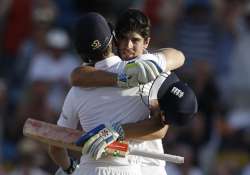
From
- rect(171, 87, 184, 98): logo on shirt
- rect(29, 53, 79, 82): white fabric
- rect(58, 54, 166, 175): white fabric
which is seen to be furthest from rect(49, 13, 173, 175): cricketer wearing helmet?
rect(29, 53, 79, 82): white fabric

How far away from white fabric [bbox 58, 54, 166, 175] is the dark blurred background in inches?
145

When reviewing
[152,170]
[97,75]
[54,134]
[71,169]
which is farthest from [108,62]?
[71,169]

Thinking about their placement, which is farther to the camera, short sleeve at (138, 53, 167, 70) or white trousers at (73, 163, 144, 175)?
white trousers at (73, 163, 144, 175)

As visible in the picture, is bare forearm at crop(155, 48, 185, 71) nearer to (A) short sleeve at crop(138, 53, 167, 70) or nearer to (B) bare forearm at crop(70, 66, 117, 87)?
(A) short sleeve at crop(138, 53, 167, 70)

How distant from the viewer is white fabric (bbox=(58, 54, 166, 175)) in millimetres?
6121

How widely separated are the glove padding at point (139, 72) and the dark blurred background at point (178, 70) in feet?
13.0

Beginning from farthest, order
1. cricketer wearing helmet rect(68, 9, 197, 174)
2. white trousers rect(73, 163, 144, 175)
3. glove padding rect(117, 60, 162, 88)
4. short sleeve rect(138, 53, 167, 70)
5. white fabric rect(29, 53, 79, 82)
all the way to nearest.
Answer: white fabric rect(29, 53, 79, 82), cricketer wearing helmet rect(68, 9, 197, 174), white trousers rect(73, 163, 144, 175), short sleeve rect(138, 53, 167, 70), glove padding rect(117, 60, 162, 88)

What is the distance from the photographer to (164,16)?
465 inches

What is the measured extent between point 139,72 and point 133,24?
0.53 metres

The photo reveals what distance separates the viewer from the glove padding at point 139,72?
19.2ft

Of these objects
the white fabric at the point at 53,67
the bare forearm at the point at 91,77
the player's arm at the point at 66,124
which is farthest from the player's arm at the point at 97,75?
the white fabric at the point at 53,67

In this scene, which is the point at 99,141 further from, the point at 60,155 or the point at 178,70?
the point at 178,70

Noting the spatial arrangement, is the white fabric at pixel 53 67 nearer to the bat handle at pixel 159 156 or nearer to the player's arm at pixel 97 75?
the player's arm at pixel 97 75

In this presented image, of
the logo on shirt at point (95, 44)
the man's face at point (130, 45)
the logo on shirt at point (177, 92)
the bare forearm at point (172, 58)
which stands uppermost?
the logo on shirt at point (95, 44)
